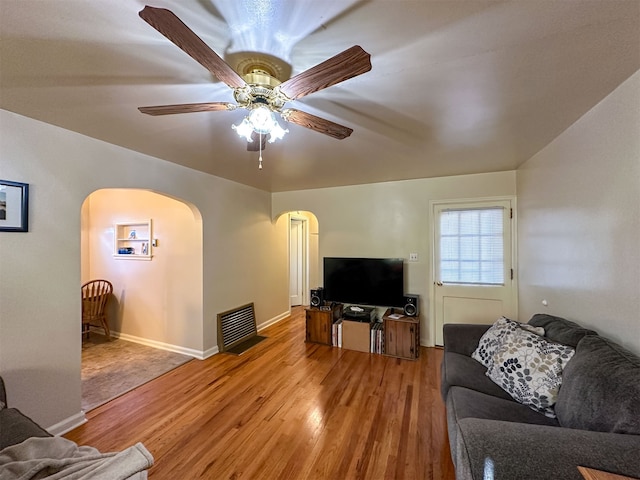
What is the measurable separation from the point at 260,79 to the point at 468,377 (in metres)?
2.26

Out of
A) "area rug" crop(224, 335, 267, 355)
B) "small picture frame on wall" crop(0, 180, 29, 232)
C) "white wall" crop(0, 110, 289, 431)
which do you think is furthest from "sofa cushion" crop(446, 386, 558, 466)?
"small picture frame on wall" crop(0, 180, 29, 232)

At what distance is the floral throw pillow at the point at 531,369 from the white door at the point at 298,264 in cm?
459

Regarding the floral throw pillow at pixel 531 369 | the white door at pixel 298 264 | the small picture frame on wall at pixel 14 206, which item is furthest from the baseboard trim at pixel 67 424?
the white door at pixel 298 264

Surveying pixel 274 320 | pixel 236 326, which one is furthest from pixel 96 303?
pixel 274 320

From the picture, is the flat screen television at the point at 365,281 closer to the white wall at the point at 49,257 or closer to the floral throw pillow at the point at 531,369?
the floral throw pillow at the point at 531,369

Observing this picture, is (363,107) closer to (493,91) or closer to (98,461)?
(493,91)

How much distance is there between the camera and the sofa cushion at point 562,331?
1.62 meters

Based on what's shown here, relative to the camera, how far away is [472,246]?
3422mm

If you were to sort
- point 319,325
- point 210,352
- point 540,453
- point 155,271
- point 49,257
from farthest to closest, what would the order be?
1. point 319,325
2. point 155,271
3. point 210,352
4. point 49,257
5. point 540,453

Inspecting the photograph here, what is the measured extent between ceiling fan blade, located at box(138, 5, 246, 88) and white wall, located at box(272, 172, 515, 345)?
9.96ft

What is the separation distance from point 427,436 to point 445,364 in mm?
528

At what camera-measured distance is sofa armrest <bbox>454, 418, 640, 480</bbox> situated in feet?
3.03

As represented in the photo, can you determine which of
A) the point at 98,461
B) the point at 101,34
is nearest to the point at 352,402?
the point at 98,461

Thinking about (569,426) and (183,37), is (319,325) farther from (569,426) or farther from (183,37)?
(183,37)
